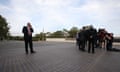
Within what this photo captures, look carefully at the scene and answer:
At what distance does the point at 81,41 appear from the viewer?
962cm

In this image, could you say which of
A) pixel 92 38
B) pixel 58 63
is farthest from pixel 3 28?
pixel 58 63

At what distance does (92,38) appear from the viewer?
842 centimetres

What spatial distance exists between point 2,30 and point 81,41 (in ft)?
128

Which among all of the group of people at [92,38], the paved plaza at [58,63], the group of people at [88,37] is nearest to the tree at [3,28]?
the group of people at [92,38]

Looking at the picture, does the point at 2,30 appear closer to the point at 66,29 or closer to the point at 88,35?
the point at 66,29

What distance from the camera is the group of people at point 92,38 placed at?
335 inches

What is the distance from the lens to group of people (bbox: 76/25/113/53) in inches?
335

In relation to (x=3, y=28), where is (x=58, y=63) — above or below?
below

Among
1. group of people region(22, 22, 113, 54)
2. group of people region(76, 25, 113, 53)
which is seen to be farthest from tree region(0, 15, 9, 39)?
group of people region(22, 22, 113, 54)

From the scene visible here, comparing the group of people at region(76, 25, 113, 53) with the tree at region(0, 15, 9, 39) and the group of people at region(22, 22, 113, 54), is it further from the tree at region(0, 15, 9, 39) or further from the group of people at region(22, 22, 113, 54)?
the tree at region(0, 15, 9, 39)

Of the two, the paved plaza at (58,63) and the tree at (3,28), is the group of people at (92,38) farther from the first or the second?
the tree at (3,28)

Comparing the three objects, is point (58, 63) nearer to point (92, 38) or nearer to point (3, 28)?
point (92, 38)

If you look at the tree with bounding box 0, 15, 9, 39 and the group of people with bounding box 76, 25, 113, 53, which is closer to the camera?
the group of people with bounding box 76, 25, 113, 53

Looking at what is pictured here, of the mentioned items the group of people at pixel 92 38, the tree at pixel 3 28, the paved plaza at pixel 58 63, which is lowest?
the paved plaza at pixel 58 63
